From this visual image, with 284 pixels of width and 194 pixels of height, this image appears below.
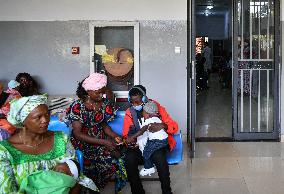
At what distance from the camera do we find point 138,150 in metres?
4.20

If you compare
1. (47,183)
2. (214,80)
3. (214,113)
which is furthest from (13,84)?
(214,80)

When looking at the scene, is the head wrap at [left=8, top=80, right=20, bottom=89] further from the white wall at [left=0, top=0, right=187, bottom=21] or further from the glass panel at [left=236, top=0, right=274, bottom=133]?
the glass panel at [left=236, top=0, right=274, bottom=133]

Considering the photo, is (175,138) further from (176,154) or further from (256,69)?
(256,69)

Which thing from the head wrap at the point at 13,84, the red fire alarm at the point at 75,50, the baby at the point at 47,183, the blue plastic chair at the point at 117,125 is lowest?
the baby at the point at 47,183

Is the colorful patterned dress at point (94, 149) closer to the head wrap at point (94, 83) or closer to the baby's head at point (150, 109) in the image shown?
the head wrap at point (94, 83)

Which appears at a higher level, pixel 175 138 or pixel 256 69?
pixel 256 69

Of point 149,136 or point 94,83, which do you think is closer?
point 94,83

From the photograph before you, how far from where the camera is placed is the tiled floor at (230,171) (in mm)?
4539

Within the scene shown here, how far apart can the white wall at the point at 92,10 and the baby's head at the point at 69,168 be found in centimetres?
390

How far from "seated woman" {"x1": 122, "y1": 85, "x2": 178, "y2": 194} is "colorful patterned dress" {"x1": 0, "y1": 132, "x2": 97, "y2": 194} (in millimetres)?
1267

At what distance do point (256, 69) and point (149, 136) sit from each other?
301cm

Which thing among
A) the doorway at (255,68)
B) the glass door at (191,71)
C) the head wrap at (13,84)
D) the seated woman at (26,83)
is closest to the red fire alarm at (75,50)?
the seated woman at (26,83)

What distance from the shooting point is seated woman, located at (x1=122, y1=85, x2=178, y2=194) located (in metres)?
4.09

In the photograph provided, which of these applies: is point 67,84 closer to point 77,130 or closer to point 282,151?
point 77,130
